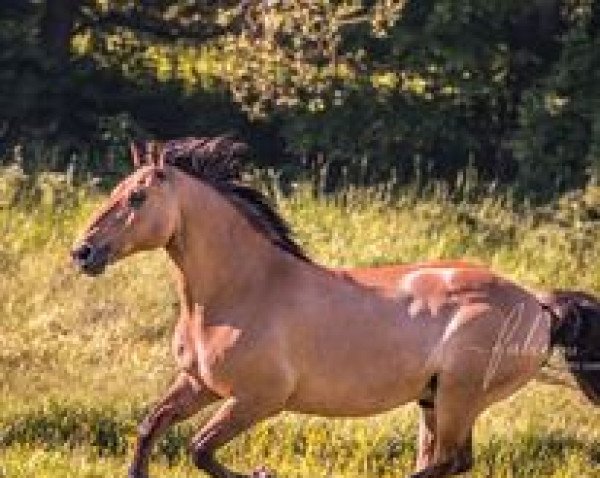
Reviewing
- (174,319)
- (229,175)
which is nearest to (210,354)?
(229,175)

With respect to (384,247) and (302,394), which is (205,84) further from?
(302,394)

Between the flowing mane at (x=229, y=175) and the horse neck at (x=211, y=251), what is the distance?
0.27ft

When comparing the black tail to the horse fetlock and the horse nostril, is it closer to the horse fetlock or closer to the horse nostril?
the horse fetlock

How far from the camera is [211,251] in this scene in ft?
24.2

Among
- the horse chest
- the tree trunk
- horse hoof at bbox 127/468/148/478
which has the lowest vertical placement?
horse hoof at bbox 127/468/148/478

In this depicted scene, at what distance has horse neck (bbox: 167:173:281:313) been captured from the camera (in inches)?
288

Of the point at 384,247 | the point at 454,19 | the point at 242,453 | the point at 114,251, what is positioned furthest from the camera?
the point at 454,19

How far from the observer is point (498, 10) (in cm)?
1529

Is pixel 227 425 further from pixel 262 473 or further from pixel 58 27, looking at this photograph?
pixel 58 27

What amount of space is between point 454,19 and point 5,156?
4.09 m

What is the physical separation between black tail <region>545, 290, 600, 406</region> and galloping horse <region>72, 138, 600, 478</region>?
209 mm

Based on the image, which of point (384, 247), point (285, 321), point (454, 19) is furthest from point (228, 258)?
point (454, 19)

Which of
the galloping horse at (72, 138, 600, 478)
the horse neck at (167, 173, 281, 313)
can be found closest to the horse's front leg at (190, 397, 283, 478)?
the galloping horse at (72, 138, 600, 478)

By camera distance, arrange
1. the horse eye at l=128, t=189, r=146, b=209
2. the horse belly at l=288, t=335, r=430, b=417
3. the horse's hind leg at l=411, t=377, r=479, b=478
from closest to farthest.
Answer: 1. the horse eye at l=128, t=189, r=146, b=209
2. the horse belly at l=288, t=335, r=430, b=417
3. the horse's hind leg at l=411, t=377, r=479, b=478
